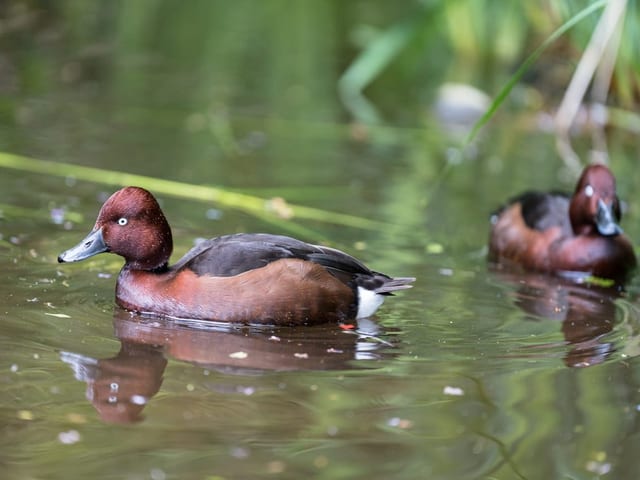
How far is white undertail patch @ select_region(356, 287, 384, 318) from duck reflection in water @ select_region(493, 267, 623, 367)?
94cm

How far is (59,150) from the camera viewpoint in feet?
32.6

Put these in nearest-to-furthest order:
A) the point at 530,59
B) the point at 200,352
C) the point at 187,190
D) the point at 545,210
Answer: the point at 200,352
the point at 530,59
the point at 545,210
the point at 187,190

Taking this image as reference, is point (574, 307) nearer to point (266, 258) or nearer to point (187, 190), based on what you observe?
point (266, 258)

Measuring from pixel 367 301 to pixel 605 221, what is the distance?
2.26 meters

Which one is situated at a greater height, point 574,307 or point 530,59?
point 530,59

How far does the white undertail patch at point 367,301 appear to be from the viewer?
6422 mm

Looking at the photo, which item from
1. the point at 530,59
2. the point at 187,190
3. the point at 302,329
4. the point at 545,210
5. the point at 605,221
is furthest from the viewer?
the point at 187,190

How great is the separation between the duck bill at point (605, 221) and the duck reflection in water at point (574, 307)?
39 cm

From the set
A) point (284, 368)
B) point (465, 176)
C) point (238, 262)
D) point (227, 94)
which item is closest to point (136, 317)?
point (238, 262)

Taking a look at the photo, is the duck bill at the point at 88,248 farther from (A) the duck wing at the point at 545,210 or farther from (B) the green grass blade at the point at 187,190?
(A) the duck wing at the point at 545,210

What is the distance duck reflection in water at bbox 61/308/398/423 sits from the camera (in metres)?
5.14

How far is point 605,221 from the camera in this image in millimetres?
7949

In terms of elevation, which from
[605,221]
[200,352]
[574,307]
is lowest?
[574,307]

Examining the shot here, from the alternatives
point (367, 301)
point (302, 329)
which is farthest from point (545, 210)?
point (302, 329)
